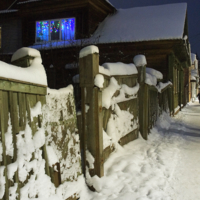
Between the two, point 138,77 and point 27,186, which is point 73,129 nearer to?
point 27,186

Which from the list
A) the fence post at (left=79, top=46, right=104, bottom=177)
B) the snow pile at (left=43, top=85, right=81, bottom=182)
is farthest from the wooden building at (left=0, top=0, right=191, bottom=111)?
the snow pile at (left=43, top=85, right=81, bottom=182)

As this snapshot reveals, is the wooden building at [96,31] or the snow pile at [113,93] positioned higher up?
the wooden building at [96,31]

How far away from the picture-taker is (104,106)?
3730mm

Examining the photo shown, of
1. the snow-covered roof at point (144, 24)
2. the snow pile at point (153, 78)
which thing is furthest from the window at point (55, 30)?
the snow pile at point (153, 78)

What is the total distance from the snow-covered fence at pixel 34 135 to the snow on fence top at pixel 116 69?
3.15 ft

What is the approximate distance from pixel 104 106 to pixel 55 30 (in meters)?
10.6

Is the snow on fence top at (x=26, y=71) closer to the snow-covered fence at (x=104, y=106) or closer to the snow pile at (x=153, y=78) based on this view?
the snow-covered fence at (x=104, y=106)

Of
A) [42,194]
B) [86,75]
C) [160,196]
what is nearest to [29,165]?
[42,194]

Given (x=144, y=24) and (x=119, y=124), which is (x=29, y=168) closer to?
(x=119, y=124)

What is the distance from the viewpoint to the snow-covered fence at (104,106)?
334cm

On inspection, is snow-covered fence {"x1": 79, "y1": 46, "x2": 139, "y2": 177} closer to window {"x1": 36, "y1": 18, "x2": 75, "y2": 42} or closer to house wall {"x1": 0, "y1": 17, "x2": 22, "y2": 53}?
window {"x1": 36, "y1": 18, "x2": 75, "y2": 42}

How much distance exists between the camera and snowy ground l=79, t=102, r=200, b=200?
10.2 feet

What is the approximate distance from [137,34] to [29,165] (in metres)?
10.9

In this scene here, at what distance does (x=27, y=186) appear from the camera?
2164 mm
